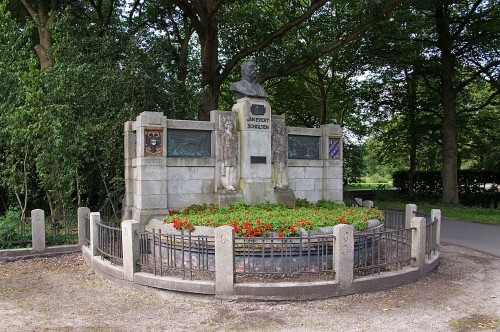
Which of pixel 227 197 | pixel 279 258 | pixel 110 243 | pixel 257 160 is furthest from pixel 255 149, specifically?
pixel 110 243

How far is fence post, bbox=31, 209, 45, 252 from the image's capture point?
1113 centimetres

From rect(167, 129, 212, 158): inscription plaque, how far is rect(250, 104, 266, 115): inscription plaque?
1346mm

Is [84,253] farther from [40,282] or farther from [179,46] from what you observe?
[179,46]

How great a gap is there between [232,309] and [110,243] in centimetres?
353

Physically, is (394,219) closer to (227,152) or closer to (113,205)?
(227,152)

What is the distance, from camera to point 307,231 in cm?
880

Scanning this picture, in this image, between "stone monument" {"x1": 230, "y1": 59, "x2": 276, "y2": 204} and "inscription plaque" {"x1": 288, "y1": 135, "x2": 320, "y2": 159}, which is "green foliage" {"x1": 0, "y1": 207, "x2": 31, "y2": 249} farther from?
"inscription plaque" {"x1": 288, "y1": 135, "x2": 320, "y2": 159}

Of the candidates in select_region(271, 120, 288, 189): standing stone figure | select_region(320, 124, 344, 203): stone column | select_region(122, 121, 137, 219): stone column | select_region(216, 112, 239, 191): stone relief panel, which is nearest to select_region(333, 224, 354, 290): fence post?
select_region(216, 112, 239, 191): stone relief panel

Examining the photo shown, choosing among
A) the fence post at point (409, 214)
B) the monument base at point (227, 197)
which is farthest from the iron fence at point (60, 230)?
the fence post at point (409, 214)

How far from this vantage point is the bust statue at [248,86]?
12.1m

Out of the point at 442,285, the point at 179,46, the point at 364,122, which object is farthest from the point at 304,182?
the point at 364,122

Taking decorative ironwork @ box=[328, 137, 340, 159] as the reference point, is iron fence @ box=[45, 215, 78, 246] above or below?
below

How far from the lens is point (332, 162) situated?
13648 millimetres

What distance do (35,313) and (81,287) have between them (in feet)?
4.74
